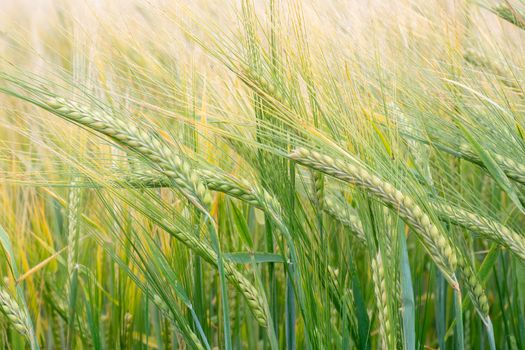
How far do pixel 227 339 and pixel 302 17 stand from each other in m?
0.46

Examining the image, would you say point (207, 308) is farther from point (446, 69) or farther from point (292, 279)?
point (446, 69)

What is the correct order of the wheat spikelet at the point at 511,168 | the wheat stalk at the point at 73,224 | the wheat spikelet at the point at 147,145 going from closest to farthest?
1. the wheat spikelet at the point at 147,145
2. the wheat spikelet at the point at 511,168
3. the wheat stalk at the point at 73,224

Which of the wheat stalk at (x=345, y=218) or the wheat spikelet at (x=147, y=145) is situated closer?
the wheat spikelet at (x=147, y=145)

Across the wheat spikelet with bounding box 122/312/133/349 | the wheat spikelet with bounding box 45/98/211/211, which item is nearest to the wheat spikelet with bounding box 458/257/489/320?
the wheat spikelet with bounding box 45/98/211/211

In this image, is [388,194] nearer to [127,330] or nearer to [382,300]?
[382,300]

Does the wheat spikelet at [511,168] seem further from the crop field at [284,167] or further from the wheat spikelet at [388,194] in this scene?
the wheat spikelet at [388,194]

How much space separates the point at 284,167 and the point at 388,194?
0.19 metres

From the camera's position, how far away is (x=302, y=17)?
1.00 meters

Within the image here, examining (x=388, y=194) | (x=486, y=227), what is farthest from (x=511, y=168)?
(x=388, y=194)

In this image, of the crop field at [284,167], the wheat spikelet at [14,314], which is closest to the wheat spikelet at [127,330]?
the crop field at [284,167]

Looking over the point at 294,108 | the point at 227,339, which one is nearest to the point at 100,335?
the point at 227,339

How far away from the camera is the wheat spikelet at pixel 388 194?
0.81 meters

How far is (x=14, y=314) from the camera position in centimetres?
91

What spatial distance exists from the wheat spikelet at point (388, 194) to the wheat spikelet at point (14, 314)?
42 centimetres
